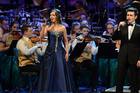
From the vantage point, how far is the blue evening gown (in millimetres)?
8977

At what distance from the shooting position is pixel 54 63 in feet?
29.7

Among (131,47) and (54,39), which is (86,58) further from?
(131,47)

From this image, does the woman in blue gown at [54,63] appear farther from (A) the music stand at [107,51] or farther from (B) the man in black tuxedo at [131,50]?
(B) the man in black tuxedo at [131,50]

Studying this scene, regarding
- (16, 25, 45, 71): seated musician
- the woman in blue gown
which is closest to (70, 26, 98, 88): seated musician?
the woman in blue gown

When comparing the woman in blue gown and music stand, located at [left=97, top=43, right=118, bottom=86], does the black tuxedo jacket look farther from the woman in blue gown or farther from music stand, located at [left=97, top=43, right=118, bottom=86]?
music stand, located at [left=97, top=43, right=118, bottom=86]

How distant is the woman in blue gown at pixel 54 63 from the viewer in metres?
8.95

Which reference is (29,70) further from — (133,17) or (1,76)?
(133,17)

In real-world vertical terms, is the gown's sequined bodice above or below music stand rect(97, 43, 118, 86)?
above

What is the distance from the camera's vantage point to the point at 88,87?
10969 millimetres

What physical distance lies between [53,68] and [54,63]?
111mm

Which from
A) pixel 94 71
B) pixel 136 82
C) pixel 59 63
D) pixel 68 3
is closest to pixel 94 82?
pixel 94 71

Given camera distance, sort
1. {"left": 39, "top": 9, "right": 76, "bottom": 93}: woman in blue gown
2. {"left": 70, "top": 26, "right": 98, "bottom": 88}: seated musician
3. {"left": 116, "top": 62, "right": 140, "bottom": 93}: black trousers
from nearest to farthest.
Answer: {"left": 116, "top": 62, "right": 140, "bottom": 93}: black trousers, {"left": 39, "top": 9, "right": 76, "bottom": 93}: woman in blue gown, {"left": 70, "top": 26, "right": 98, "bottom": 88}: seated musician

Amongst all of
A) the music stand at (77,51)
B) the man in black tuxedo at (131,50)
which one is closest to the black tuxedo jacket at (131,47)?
the man in black tuxedo at (131,50)

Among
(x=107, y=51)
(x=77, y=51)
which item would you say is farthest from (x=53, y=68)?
(x=107, y=51)
